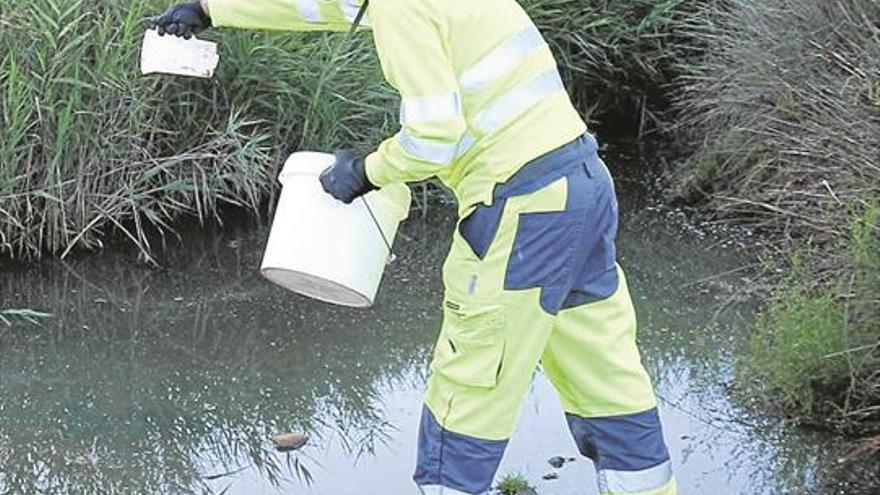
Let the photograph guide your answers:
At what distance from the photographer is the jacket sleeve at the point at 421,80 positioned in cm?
317

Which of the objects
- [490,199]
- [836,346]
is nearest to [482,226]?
[490,199]

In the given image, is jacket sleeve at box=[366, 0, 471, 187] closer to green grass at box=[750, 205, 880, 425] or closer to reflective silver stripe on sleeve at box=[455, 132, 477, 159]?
reflective silver stripe on sleeve at box=[455, 132, 477, 159]

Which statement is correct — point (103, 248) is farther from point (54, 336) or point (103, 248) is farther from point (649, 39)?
point (649, 39)

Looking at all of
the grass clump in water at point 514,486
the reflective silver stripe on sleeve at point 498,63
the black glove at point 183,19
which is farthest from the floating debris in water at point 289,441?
the reflective silver stripe on sleeve at point 498,63

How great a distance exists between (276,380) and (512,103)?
1.73m

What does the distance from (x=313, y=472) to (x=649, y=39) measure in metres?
3.68

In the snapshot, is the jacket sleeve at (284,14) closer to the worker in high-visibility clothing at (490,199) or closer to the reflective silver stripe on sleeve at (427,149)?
the worker in high-visibility clothing at (490,199)

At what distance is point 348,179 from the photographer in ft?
11.2

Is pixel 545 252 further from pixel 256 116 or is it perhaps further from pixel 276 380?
pixel 256 116

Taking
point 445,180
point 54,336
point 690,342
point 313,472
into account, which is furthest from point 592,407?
point 54,336

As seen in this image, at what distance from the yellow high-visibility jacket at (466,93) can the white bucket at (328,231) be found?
0.23 metres

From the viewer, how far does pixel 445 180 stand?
3484 millimetres

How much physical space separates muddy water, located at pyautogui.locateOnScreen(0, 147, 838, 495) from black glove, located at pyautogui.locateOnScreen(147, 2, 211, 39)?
1.16 metres

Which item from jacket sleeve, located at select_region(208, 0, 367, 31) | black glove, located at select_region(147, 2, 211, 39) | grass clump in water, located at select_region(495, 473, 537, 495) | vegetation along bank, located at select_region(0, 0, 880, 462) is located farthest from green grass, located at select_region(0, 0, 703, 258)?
grass clump in water, located at select_region(495, 473, 537, 495)
